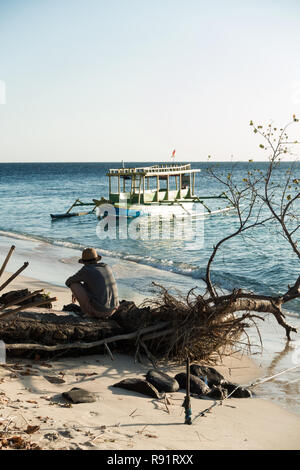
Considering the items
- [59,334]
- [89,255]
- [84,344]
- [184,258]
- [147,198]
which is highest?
[89,255]

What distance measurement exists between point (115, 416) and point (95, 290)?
2.19 metres

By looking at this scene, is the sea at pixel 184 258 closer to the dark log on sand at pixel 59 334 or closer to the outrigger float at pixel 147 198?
the outrigger float at pixel 147 198

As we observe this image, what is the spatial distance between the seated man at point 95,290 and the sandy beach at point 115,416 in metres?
0.66

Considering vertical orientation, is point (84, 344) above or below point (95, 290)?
below

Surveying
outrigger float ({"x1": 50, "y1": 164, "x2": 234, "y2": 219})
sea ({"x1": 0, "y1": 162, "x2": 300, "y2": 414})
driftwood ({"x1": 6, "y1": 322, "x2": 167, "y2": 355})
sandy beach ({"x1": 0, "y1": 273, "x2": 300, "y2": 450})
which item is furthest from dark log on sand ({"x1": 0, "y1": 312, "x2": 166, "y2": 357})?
outrigger float ({"x1": 50, "y1": 164, "x2": 234, "y2": 219})

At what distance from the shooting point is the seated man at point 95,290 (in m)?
6.66

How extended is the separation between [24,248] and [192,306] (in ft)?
43.4

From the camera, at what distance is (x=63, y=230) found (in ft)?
87.8

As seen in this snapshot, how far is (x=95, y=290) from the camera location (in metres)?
6.64

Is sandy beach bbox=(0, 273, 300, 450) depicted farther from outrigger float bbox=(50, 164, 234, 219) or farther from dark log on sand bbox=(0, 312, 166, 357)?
outrigger float bbox=(50, 164, 234, 219)

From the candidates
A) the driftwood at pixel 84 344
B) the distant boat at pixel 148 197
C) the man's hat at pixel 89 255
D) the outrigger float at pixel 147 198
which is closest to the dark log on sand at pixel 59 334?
the driftwood at pixel 84 344

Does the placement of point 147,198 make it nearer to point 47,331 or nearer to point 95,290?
point 95,290

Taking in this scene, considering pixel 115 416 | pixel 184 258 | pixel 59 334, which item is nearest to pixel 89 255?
pixel 59 334
